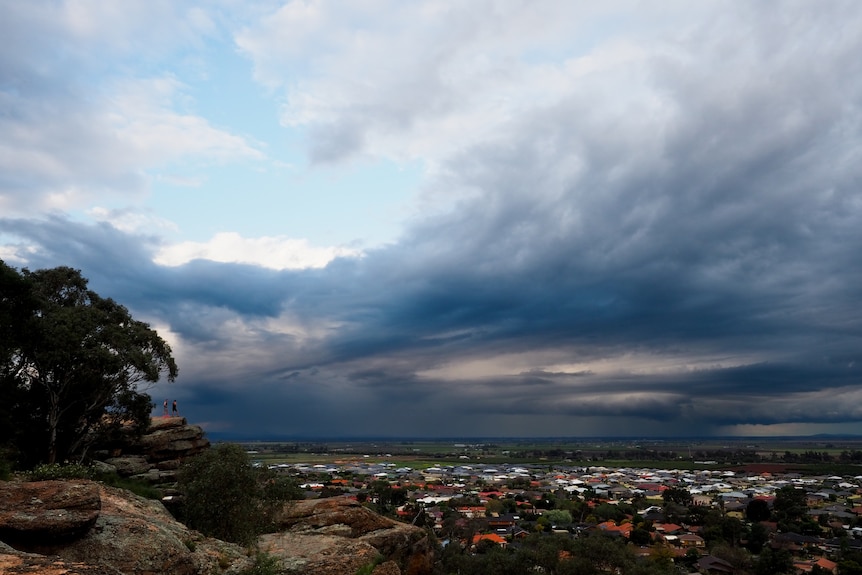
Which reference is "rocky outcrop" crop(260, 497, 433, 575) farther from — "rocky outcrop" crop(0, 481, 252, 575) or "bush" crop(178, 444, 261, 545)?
"rocky outcrop" crop(0, 481, 252, 575)

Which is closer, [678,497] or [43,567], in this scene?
[43,567]

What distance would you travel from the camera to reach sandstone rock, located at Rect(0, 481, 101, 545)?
12.3 m

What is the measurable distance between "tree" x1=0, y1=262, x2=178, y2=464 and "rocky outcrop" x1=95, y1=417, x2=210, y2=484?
5.49 ft

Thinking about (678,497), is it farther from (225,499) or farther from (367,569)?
(367,569)

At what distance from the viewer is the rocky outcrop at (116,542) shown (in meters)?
12.7

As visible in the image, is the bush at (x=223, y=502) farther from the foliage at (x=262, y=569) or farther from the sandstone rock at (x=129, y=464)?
the sandstone rock at (x=129, y=464)

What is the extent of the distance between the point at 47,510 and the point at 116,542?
1.91 m

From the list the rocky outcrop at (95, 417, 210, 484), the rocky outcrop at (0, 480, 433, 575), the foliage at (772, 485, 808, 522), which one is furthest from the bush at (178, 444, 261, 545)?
the foliage at (772, 485, 808, 522)

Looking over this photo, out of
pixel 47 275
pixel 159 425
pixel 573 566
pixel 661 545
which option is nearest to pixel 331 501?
pixel 159 425

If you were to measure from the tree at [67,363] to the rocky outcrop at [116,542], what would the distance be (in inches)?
641

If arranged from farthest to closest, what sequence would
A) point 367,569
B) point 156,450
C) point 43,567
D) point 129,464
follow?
1. point 156,450
2. point 129,464
3. point 367,569
4. point 43,567

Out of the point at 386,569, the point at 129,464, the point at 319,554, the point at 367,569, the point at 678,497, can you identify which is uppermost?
the point at 129,464

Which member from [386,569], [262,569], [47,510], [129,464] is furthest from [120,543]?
[129,464]

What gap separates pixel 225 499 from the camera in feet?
77.4
